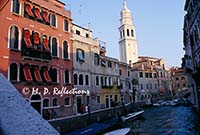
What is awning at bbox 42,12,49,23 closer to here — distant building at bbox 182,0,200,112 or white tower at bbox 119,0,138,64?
distant building at bbox 182,0,200,112

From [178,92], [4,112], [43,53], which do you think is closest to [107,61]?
[43,53]

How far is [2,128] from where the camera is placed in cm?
135

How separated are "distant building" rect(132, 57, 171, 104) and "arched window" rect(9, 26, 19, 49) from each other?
2852 cm

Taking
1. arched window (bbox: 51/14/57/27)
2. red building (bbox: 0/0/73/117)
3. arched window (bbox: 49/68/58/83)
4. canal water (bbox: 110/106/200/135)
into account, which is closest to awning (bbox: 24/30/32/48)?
red building (bbox: 0/0/73/117)

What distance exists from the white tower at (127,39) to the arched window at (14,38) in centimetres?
3821

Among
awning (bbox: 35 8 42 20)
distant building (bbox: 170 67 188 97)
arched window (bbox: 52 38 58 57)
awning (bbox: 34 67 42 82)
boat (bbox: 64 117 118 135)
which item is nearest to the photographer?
boat (bbox: 64 117 118 135)

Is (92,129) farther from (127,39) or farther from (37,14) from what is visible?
(127,39)

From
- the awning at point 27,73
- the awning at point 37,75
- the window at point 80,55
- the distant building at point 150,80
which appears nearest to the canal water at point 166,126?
the window at point 80,55

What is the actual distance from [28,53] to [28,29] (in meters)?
2.17

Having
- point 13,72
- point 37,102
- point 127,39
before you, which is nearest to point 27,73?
point 13,72

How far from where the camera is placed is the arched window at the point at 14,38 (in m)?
14.8

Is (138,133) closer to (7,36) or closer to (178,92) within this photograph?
(7,36)

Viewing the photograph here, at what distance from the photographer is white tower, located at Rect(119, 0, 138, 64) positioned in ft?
169

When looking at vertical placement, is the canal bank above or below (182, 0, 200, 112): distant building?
below
